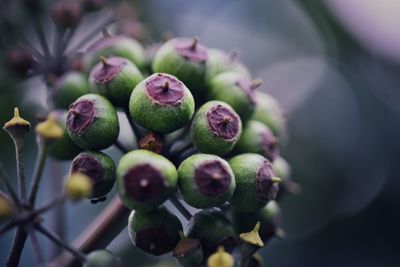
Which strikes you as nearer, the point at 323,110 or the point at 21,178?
the point at 21,178

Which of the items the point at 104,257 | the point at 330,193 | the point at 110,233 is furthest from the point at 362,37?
the point at 104,257

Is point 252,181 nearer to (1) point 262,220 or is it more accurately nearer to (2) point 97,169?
(1) point 262,220

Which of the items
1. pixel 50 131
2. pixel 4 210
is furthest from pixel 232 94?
pixel 4 210

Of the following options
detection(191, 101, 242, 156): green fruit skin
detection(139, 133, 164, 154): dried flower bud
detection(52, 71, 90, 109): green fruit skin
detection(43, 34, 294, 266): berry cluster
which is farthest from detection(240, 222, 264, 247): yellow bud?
detection(52, 71, 90, 109): green fruit skin

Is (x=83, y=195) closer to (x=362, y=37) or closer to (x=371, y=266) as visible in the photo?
(x=371, y=266)

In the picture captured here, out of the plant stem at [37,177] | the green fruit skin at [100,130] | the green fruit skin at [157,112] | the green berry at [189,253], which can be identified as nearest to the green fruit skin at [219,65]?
the green fruit skin at [157,112]

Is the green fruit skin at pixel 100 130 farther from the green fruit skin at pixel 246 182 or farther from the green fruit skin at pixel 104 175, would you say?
the green fruit skin at pixel 246 182

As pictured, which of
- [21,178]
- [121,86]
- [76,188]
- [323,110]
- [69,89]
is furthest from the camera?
[323,110]

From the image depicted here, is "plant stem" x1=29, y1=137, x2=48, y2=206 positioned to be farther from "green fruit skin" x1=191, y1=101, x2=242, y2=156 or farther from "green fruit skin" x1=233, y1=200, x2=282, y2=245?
"green fruit skin" x1=233, y1=200, x2=282, y2=245
